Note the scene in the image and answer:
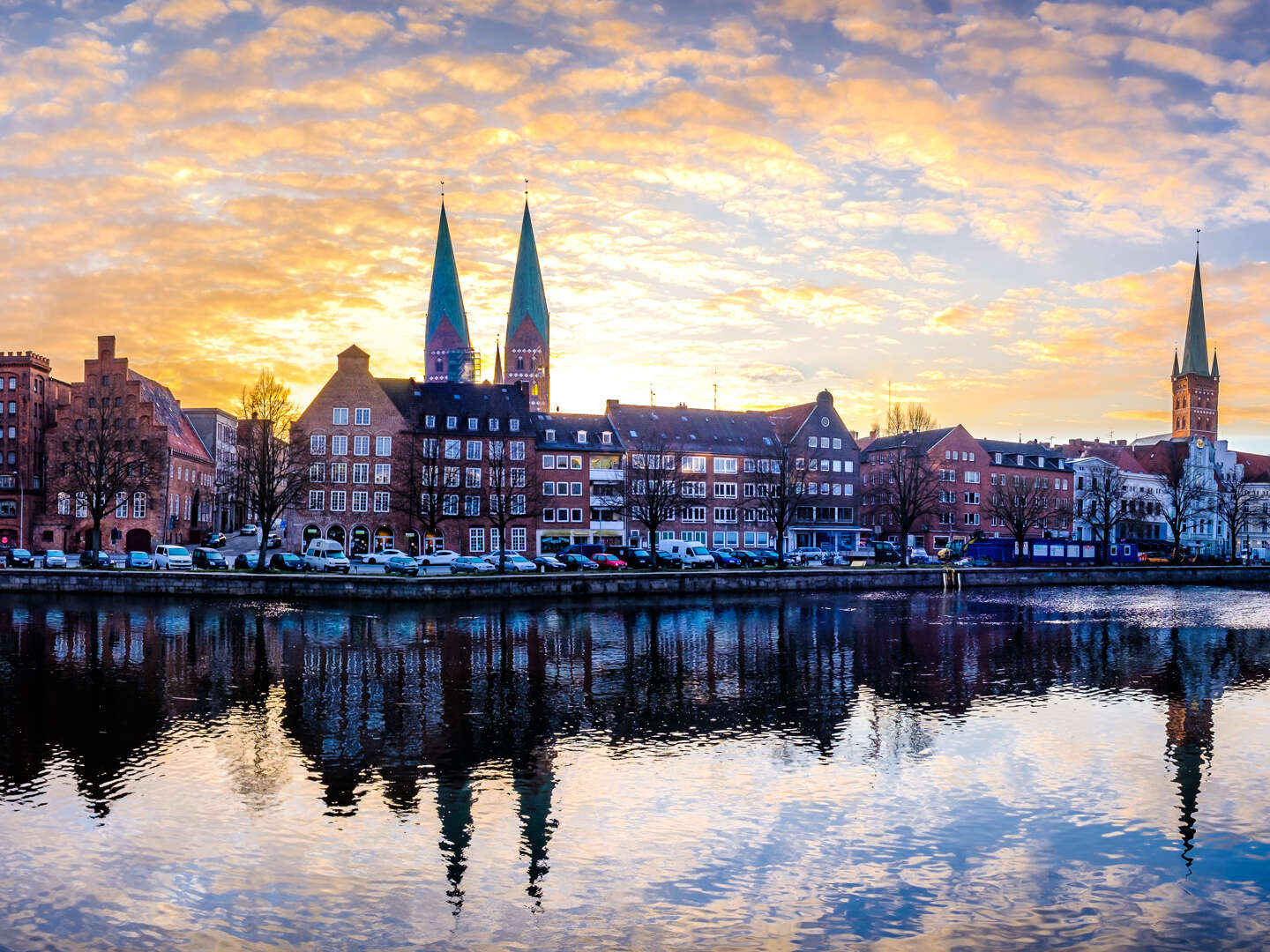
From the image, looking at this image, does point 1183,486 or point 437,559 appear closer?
point 437,559

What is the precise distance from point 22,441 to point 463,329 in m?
94.6

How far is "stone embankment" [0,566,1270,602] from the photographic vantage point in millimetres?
68062

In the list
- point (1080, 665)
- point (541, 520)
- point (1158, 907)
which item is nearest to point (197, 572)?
point (541, 520)

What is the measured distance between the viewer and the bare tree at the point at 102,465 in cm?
8369

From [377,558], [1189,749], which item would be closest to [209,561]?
[377,558]

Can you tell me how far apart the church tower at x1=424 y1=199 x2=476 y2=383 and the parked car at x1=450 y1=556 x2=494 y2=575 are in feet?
354

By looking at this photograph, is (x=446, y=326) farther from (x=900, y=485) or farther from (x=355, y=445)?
(x=900, y=485)

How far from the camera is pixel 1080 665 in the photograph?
4203 centimetres

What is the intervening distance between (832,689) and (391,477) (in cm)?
7045

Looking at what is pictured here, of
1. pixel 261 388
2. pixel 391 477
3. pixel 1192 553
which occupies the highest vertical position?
pixel 261 388

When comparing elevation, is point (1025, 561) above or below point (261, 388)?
below

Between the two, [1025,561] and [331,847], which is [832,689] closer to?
[331,847]

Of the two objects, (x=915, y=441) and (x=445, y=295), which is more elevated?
(x=445, y=295)

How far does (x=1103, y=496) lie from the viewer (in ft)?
426
